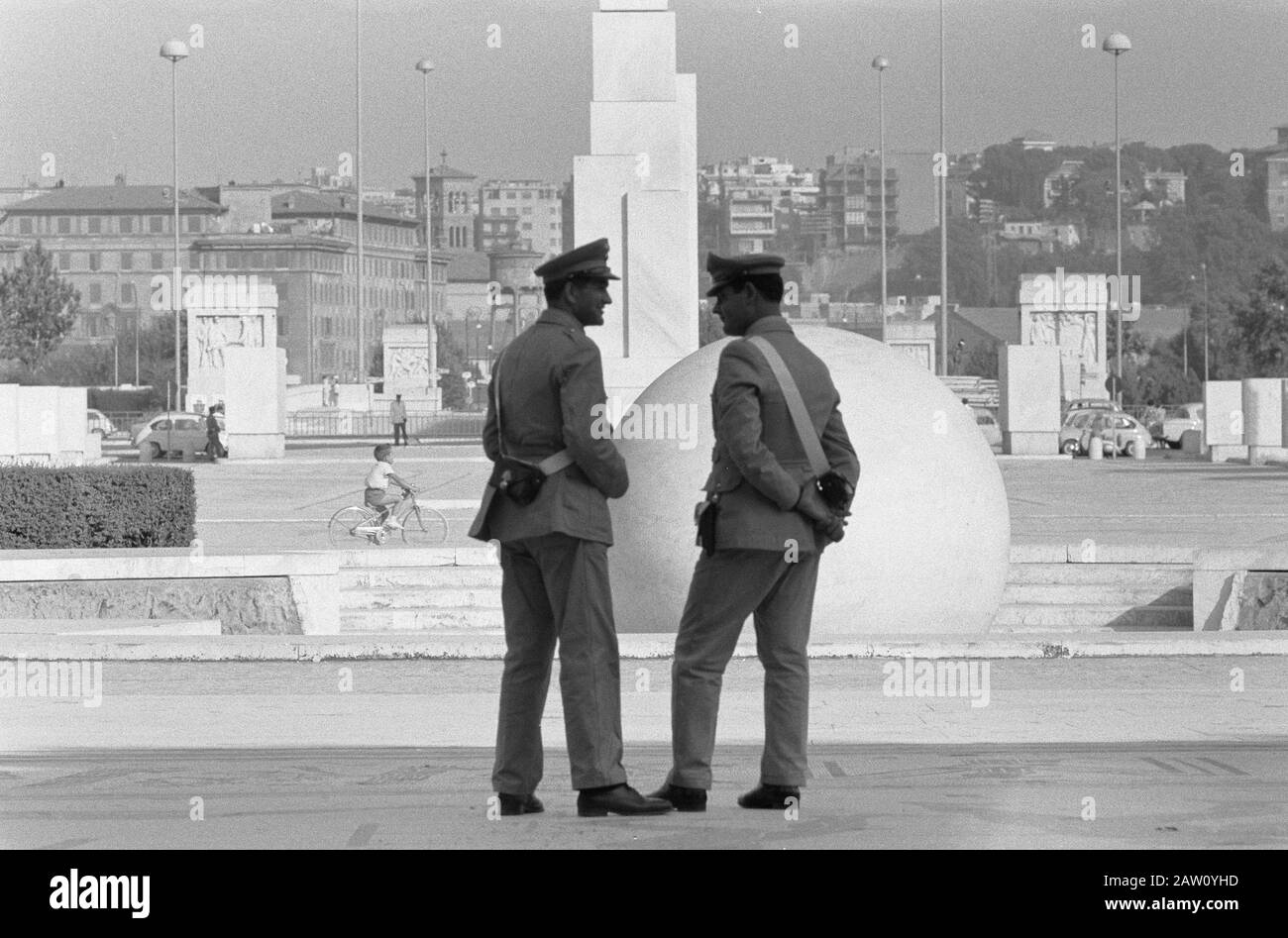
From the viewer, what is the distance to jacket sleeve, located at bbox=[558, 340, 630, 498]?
23.4 feet

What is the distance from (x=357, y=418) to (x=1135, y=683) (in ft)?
184

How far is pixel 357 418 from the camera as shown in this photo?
217 feet

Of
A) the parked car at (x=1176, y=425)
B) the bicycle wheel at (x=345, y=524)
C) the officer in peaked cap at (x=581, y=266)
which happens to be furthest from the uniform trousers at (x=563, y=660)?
the parked car at (x=1176, y=425)

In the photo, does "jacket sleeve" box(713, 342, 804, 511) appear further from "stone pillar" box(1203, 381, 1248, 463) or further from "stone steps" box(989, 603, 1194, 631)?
"stone pillar" box(1203, 381, 1248, 463)

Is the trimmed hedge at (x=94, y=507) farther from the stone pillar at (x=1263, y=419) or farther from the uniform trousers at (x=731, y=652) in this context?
the stone pillar at (x=1263, y=419)

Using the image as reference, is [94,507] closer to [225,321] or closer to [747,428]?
[747,428]

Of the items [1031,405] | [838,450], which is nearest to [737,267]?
[838,450]

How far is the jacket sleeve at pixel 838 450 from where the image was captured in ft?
24.4

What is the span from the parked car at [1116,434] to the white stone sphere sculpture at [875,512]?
3254 centimetres

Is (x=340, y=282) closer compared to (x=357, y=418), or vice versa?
(x=357, y=418)

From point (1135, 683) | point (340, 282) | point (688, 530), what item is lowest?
point (1135, 683)
